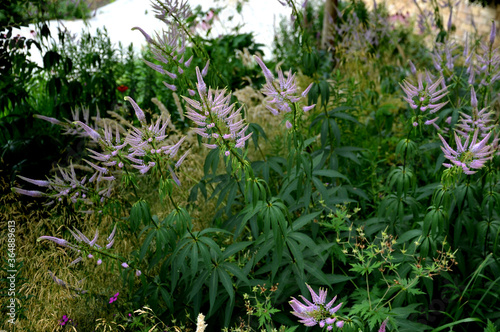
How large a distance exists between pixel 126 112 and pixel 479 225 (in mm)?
3588

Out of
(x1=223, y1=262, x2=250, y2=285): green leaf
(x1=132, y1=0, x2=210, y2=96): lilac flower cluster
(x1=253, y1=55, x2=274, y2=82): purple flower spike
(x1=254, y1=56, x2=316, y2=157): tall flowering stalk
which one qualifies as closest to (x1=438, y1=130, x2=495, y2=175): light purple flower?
(x1=254, y1=56, x2=316, y2=157): tall flowering stalk

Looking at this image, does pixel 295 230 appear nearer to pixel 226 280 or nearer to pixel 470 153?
pixel 226 280

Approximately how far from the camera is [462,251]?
3229 mm

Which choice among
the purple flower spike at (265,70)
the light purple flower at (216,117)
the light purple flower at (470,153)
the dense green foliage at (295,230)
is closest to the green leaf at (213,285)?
the dense green foliage at (295,230)

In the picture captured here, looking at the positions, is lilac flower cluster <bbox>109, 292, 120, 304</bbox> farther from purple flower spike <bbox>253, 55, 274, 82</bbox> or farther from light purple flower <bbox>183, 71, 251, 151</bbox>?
purple flower spike <bbox>253, 55, 274, 82</bbox>

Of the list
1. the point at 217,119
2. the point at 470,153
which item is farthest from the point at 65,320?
the point at 470,153

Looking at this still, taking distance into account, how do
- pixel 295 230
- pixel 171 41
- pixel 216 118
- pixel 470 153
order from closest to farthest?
pixel 216 118 → pixel 470 153 → pixel 171 41 → pixel 295 230

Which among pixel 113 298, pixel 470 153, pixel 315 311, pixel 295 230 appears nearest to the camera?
pixel 315 311

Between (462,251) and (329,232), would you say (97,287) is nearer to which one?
(329,232)

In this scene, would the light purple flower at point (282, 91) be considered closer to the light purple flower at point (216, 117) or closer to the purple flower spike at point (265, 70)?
the purple flower spike at point (265, 70)

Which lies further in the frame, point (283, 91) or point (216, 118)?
point (283, 91)

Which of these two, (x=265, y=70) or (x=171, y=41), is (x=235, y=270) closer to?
(x=265, y=70)

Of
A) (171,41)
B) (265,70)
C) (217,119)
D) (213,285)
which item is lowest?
(213,285)

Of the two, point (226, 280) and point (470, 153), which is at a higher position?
point (470, 153)
